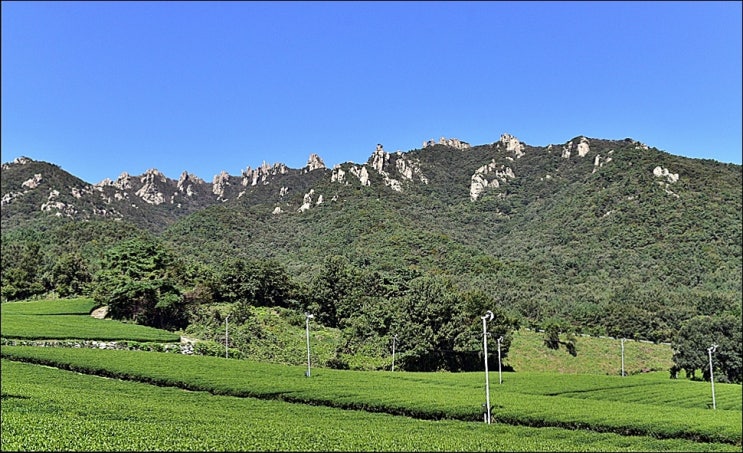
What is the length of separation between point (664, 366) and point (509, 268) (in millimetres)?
36288

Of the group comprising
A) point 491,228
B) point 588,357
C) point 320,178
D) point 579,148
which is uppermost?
point 579,148

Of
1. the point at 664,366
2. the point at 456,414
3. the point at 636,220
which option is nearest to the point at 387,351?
the point at 456,414

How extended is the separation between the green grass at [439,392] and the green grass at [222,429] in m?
1.06

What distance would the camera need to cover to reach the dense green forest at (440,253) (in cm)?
4881

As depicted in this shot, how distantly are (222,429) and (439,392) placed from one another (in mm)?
14472

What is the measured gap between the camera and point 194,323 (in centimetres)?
4912

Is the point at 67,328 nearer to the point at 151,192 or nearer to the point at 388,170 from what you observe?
the point at 388,170

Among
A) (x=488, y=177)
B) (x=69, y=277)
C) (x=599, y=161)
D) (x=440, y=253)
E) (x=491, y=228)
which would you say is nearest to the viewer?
(x=69, y=277)

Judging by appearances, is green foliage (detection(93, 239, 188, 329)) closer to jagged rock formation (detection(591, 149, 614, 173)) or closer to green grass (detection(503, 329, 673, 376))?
green grass (detection(503, 329, 673, 376))

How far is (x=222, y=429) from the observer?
13.8 m

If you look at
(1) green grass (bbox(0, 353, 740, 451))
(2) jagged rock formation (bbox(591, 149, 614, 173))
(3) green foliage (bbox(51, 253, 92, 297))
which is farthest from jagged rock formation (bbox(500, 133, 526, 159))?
(1) green grass (bbox(0, 353, 740, 451))

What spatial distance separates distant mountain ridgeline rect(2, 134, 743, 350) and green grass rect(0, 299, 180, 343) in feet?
47.2

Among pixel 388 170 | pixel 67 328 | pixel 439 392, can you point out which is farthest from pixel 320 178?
pixel 439 392

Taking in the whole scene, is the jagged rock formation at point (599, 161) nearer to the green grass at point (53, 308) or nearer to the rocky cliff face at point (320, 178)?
the rocky cliff face at point (320, 178)
